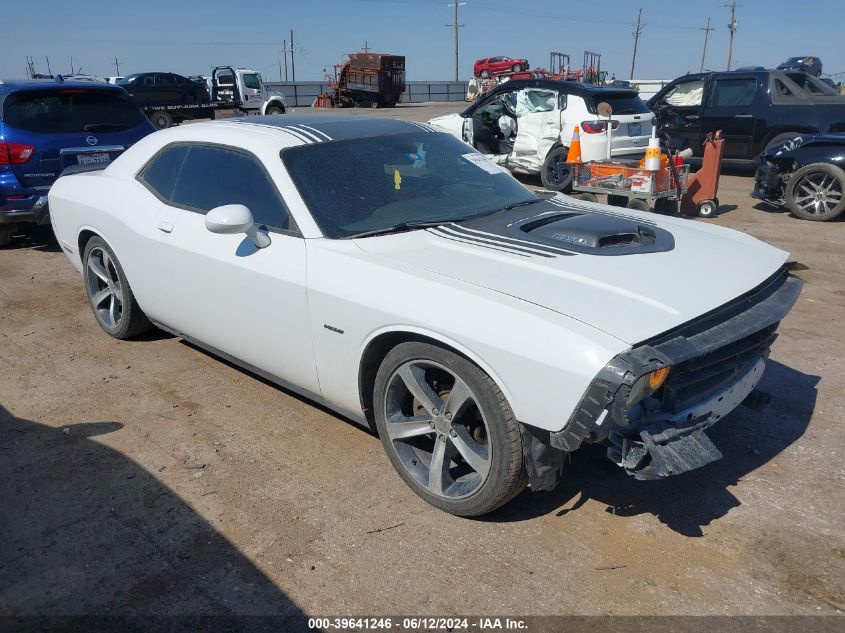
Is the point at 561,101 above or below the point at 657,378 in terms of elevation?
above

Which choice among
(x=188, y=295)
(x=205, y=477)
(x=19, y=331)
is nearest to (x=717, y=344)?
(x=205, y=477)

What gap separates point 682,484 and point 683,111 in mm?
11291

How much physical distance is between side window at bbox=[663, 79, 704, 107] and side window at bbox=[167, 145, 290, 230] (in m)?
11.2

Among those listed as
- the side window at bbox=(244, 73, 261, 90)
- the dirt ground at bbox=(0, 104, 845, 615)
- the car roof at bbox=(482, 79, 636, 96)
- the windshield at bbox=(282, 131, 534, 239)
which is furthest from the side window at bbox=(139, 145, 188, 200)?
the side window at bbox=(244, 73, 261, 90)

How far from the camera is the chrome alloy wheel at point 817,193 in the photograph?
887 cm

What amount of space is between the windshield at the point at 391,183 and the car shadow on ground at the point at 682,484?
4.75ft

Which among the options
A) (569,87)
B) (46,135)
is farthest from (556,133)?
(46,135)

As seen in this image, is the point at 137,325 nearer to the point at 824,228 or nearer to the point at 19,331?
the point at 19,331

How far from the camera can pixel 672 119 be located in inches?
519

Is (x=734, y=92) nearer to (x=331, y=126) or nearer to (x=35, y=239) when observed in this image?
(x=331, y=126)

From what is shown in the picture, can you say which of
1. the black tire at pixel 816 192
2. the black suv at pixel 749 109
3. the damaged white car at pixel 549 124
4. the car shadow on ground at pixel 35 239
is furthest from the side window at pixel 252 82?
the black tire at pixel 816 192

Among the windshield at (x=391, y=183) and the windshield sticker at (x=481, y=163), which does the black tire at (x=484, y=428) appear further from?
the windshield sticker at (x=481, y=163)

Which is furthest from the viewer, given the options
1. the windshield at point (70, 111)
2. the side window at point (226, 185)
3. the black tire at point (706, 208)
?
the black tire at point (706, 208)

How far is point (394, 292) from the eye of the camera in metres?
3.04
